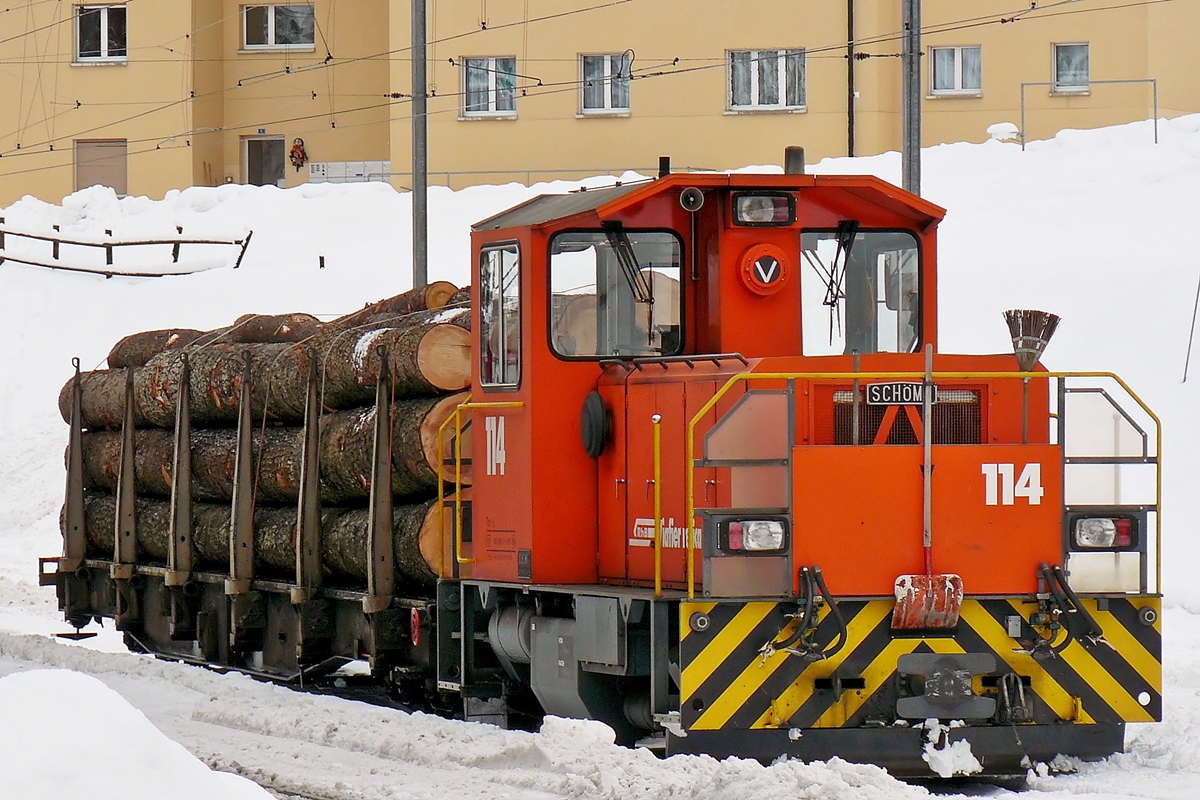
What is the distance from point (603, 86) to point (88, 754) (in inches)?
1201

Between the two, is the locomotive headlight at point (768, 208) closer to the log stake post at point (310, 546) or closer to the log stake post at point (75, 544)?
the log stake post at point (310, 546)

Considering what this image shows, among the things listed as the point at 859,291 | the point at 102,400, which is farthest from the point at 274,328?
the point at 859,291

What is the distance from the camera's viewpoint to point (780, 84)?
34.8 meters

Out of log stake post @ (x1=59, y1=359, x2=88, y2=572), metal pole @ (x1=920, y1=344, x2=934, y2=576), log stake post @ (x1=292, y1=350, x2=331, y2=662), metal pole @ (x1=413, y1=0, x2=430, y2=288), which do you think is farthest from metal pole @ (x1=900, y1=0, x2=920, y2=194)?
log stake post @ (x1=59, y1=359, x2=88, y2=572)

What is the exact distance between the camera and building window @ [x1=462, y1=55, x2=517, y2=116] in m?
35.7

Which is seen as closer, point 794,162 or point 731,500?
point 731,500

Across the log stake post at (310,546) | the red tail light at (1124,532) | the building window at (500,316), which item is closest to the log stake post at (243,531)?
the log stake post at (310,546)

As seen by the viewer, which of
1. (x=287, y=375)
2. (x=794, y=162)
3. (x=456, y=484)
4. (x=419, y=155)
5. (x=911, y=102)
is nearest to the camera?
(x=794, y=162)

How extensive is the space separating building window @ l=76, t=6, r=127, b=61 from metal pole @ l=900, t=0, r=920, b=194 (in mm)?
28379

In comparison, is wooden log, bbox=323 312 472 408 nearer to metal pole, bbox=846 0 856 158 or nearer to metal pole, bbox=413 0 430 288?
metal pole, bbox=413 0 430 288

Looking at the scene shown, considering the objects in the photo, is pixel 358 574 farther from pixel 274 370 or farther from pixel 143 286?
pixel 143 286

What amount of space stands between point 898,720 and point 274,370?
19.3 feet

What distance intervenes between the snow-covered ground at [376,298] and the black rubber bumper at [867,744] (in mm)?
215

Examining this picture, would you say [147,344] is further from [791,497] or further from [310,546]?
[791,497]
